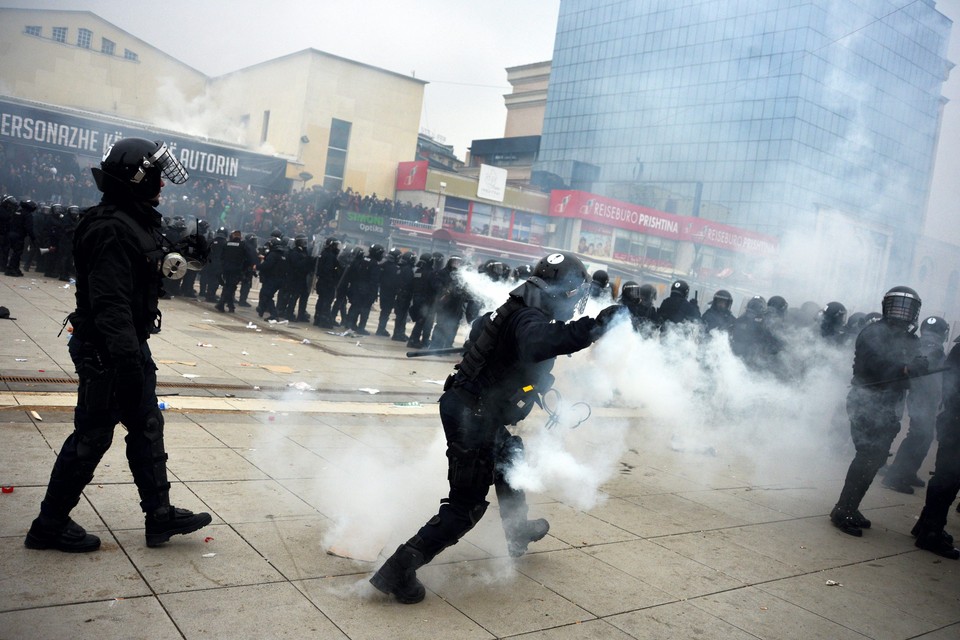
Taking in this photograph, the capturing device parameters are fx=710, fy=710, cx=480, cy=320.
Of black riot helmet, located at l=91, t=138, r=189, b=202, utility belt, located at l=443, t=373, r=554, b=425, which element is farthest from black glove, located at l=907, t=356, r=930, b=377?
black riot helmet, located at l=91, t=138, r=189, b=202

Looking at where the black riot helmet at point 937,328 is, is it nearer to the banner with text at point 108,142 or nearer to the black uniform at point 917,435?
the black uniform at point 917,435

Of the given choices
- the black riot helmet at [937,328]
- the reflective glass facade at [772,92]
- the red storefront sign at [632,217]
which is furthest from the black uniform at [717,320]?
the red storefront sign at [632,217]

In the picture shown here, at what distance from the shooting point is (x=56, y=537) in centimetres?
335

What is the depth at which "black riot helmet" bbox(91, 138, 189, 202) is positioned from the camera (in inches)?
133

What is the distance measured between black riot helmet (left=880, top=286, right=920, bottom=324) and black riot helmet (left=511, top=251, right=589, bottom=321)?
370 cm

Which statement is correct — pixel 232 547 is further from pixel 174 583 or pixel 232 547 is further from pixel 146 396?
pixel 146 396

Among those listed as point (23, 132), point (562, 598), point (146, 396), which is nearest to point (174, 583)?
point (146, 396)

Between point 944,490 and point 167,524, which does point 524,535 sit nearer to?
point 167,524

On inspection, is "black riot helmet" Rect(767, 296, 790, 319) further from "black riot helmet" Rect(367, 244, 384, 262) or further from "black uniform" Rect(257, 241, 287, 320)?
"black uniform" Rect(257, 241, 287, 320)

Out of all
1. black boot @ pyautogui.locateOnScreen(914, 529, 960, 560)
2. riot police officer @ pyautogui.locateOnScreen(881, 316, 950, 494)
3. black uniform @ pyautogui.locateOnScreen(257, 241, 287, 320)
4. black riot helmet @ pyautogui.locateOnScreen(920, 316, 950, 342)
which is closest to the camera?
black boot @ pyautogui.locateOnScreen(914, 529, 960, 560)

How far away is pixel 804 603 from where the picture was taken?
13.9 feet

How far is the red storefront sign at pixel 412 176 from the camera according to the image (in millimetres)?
33312

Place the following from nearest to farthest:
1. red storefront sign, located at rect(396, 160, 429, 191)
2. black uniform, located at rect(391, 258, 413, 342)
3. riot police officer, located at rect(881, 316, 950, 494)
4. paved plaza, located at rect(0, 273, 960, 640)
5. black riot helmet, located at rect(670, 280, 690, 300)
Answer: paved plaza, located at rect(0, 273, 960, 640) → riot police officer, located at rect(881, 316, 950, 494) → black riot helmet, located at rect(670, 280, 690, 300) → black uniform, located at rect(391, 258, 413, 342) → red storefront sign, located at rect(396, 160, 429, 191)

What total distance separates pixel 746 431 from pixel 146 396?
8217 mm
